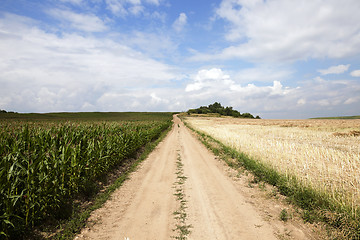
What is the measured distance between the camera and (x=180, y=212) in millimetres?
5715

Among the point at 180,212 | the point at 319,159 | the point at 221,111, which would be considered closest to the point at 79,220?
the point at 180,212

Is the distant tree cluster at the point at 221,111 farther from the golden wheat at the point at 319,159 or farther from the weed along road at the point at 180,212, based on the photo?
the weed along road at the point at 180,212

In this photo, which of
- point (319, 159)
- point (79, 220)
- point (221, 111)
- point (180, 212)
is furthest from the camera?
point (221, 111)

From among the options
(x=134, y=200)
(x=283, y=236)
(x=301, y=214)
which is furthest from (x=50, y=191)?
(x=301, y=214)

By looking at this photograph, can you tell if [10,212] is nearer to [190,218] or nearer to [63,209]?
[63,209]

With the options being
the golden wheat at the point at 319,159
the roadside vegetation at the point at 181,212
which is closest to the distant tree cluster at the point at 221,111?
the golden wheat at the point at 319,159

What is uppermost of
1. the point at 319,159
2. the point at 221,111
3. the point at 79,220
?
the point at 221,111

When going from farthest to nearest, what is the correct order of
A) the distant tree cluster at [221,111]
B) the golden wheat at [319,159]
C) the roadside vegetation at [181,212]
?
the distant tree cluster at [221,111], the golden wheat at [319,159], the roadside vegetation at [181,212]

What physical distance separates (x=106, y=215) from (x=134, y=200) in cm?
118

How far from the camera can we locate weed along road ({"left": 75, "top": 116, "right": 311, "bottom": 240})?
4.72 meters

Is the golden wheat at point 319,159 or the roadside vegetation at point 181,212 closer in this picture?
the roadside vegetation at point 181,212

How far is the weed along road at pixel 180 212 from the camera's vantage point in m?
4.72

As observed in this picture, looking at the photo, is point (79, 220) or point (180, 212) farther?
point (180, 212)

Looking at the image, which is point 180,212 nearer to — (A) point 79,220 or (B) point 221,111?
(A) point 79,220
